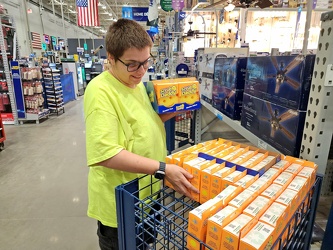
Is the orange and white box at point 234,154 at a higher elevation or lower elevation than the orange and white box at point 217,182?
higher

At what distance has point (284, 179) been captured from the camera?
781mm

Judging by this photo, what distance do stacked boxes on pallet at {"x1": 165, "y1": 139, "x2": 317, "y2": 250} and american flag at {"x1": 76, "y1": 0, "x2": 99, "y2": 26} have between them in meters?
11.5

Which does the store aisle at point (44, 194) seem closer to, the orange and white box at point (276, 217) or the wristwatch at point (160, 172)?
the wristwatch at point (160, 172)

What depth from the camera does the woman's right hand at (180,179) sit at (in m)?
0.85

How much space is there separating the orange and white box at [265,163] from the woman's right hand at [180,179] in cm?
23

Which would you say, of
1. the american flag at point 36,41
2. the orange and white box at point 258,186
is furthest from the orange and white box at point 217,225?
the american flag at point 36,41

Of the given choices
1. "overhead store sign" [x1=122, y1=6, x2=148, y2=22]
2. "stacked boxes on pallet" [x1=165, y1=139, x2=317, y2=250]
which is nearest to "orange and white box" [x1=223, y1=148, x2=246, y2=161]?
"stacked boxes on pallet" [x1=165, y1=139, x2=317, y2=250]

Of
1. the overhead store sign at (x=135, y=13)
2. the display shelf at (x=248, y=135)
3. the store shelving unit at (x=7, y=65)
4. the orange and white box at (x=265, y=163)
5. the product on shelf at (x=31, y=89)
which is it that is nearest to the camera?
the orange and white box at (x=265, y=163)

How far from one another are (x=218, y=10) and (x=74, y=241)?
646 cm

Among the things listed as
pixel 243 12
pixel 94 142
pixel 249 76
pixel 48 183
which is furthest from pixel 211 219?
pixel 243 12

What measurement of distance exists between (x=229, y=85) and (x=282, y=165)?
0.90 meters

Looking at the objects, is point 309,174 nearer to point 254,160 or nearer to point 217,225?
point 254,160

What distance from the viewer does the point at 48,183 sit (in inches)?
137

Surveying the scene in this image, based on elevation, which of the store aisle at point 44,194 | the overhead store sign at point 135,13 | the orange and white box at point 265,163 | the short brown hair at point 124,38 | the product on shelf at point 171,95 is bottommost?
the store aisle at point 44,194
